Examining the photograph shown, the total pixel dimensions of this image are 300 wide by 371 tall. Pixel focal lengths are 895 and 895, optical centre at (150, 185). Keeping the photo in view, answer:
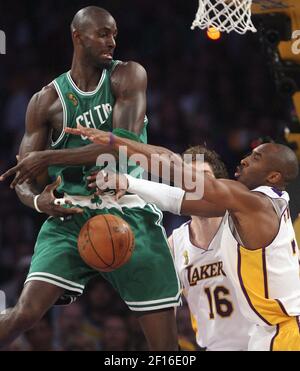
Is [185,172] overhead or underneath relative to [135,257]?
overhead

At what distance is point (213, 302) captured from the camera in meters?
5.16

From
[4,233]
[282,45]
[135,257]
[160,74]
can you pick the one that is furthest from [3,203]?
[135,257]

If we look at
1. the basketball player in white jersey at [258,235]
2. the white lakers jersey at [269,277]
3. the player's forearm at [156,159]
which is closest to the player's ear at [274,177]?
the basketball player in white jersey at [258,235]

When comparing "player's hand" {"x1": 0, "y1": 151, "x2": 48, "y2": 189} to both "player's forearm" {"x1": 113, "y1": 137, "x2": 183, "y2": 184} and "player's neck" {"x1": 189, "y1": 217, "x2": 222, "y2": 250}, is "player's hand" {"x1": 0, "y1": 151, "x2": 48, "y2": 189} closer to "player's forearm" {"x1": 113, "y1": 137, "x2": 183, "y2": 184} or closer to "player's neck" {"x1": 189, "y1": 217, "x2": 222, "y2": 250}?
"player's forearm" {"x1": 113, "y1": 137, "x2": 183, "y2": 184}

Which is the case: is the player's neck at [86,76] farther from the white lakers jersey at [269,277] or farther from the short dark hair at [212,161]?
the white lakers jersey at [269,277]

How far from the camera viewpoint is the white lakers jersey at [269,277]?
4.65 metres

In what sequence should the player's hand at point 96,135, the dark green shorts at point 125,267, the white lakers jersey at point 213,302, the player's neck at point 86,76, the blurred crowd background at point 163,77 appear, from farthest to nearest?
the blurred crowd background at point 163,77 → the white lakers jersey at point 213,302 → the player's neck at point 86,76 → the dark green shorts at point 125,267 → the player's hand at point 96,135

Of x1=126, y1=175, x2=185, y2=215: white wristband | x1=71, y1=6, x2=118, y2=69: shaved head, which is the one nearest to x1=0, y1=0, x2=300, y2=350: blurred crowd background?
x1=71, y1=6, x2=118, y2=69: shaved head

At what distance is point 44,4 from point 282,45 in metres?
4.24

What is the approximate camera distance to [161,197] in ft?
14.9

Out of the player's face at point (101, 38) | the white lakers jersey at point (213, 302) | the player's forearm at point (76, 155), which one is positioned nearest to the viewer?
the player's forearm at point (76, 155)

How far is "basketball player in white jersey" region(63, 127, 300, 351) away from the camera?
4527 mm

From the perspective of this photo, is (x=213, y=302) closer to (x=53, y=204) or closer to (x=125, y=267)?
(x=125, y=267)
